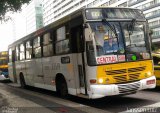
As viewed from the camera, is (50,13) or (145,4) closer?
(145,4)

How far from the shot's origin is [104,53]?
1022cm

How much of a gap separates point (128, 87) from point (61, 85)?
137 inches

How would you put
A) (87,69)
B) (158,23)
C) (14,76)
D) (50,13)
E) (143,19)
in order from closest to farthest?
(87,69) → (143,19) → (14,76) → (158,23) → (50,13)

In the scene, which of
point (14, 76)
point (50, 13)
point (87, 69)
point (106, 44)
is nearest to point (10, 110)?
point (87, 69)

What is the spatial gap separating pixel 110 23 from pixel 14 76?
12.1m

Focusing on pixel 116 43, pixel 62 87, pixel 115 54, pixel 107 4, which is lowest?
pixel 62 87

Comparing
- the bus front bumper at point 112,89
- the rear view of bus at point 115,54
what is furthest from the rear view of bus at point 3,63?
the bus front bumper at point 112,89

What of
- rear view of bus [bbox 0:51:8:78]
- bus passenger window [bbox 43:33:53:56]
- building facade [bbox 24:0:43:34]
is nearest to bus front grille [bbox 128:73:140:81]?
bus passenger window [bbox 43:33:53:56]

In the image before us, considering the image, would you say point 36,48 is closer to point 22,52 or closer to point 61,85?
point 22,52

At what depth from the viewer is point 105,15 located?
1070 cm

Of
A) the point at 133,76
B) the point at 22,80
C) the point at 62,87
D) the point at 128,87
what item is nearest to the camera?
the point at 128,87

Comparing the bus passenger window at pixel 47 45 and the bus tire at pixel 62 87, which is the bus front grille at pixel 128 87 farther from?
the bus passenger window at pixel 47 45

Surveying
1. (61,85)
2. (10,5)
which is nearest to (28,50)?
(10,5)

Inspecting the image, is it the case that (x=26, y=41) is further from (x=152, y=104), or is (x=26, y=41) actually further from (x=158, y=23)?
(x=158, y=23)
